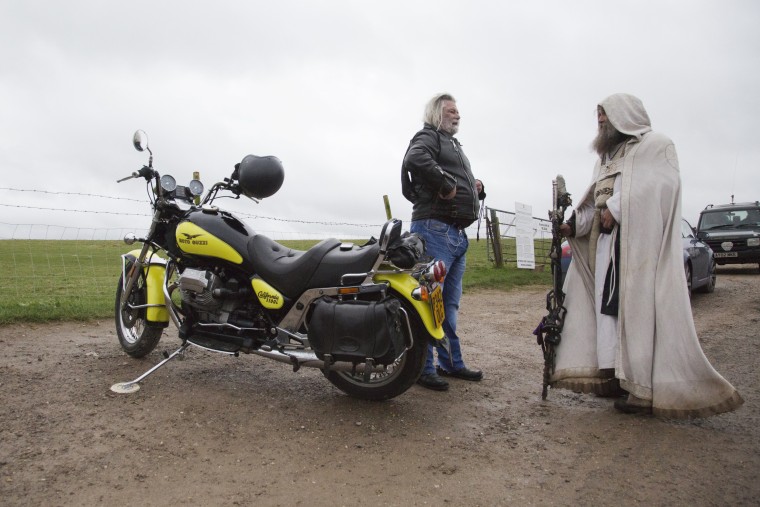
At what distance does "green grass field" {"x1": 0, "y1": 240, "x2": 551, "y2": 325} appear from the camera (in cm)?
634

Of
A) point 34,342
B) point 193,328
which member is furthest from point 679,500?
point 34,342

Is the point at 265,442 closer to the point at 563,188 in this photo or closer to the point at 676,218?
the point at 563,188

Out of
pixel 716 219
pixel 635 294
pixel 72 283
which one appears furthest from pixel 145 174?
pixel 716 219

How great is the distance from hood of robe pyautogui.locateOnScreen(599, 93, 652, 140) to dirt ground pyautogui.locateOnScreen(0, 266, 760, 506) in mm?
1906

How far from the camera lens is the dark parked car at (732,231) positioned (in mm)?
13047

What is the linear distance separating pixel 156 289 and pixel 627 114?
3.72 m

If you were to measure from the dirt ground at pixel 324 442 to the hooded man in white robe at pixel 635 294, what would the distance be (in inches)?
9.4

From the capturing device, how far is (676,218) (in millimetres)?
3652

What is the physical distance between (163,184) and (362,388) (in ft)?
7.40

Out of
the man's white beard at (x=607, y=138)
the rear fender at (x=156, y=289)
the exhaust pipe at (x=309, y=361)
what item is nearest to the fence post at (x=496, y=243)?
the man's white beard at (x=607, y=138)

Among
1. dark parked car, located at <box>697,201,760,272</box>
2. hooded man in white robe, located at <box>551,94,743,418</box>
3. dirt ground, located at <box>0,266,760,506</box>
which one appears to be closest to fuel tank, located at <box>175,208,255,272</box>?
dirt ground, located at <box>0,266,760,506</box>

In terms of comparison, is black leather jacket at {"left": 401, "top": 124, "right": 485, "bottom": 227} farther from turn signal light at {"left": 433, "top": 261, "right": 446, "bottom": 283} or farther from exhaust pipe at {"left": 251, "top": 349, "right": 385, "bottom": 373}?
exhaust pipe at {"left": 251, "top": 349, "right": 385, "bottom": 373}

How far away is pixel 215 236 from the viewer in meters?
3.99

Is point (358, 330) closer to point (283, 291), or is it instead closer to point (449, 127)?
point (283, 291)
